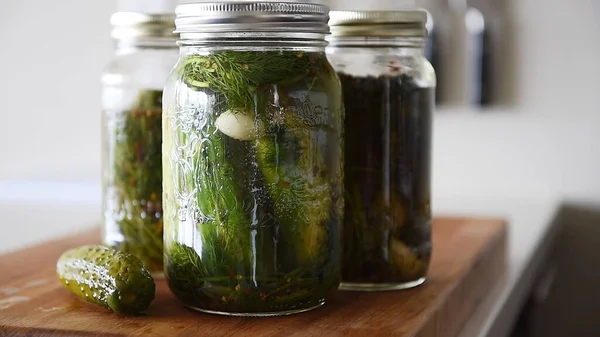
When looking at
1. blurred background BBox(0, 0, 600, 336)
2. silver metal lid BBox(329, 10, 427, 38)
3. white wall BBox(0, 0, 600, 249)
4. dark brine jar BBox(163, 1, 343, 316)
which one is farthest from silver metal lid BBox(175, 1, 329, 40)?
white wall BBox(0, 0, 600, 249)

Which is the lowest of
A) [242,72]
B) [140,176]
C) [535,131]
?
[535,131]

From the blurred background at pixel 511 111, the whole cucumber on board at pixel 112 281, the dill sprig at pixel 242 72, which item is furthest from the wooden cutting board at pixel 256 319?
the blurred background at pixel 511 111

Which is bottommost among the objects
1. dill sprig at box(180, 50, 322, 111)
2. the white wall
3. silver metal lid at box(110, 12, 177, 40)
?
the white wall

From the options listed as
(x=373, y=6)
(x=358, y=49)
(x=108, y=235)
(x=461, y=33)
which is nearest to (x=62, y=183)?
(x=373, y=6)

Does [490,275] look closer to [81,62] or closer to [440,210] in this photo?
[440,210]

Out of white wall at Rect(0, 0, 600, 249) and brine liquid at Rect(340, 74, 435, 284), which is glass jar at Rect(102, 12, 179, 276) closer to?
brine liquid at Rect(340, 74, 435, 284)

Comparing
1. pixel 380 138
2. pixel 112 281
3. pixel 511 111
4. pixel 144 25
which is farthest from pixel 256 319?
pixel 511 111

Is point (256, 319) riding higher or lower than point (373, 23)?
lower

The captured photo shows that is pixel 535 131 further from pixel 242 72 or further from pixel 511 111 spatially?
pixel 242 72
